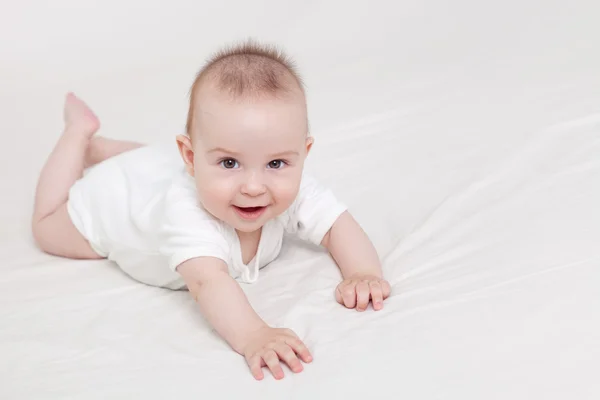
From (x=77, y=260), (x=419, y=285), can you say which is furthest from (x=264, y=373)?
(x=77, y=260)

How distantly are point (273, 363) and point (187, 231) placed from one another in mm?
353

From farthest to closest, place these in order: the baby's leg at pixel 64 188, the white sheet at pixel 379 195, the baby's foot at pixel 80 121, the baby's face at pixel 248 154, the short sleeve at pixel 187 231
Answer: the baby's foot at pixel 80 121 → the baby's leg at pixel 64 188 → the short sleeve at pixel 187 231 → the baby's face at pixel 248 154 → the white sheet at pixel 379 195

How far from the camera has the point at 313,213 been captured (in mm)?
1715

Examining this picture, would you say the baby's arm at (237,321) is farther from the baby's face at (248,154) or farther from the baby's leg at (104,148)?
the baby's leg at (104,148)

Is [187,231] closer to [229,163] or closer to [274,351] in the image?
[229,163]

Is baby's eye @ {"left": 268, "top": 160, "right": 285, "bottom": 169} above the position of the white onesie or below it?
above

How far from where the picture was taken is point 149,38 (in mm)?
3213

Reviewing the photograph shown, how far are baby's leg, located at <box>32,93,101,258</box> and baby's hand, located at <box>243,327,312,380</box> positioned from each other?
2.05 feet

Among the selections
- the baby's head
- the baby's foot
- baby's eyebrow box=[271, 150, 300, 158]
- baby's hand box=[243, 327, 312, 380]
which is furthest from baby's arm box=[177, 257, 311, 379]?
the baby's foot

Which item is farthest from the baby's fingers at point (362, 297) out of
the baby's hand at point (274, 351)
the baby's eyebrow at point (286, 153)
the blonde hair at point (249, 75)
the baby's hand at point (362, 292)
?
the blonde hair at point (249, 75)

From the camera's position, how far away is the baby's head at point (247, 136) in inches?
56.6

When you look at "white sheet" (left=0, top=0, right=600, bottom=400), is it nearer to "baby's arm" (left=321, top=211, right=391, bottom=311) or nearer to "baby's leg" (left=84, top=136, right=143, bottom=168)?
"baby's arm" (left=321, top=211, right=391, bottom=311)

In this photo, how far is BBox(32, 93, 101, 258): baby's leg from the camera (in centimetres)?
188

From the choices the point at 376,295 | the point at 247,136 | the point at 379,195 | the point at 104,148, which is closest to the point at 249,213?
the point at 247,136
